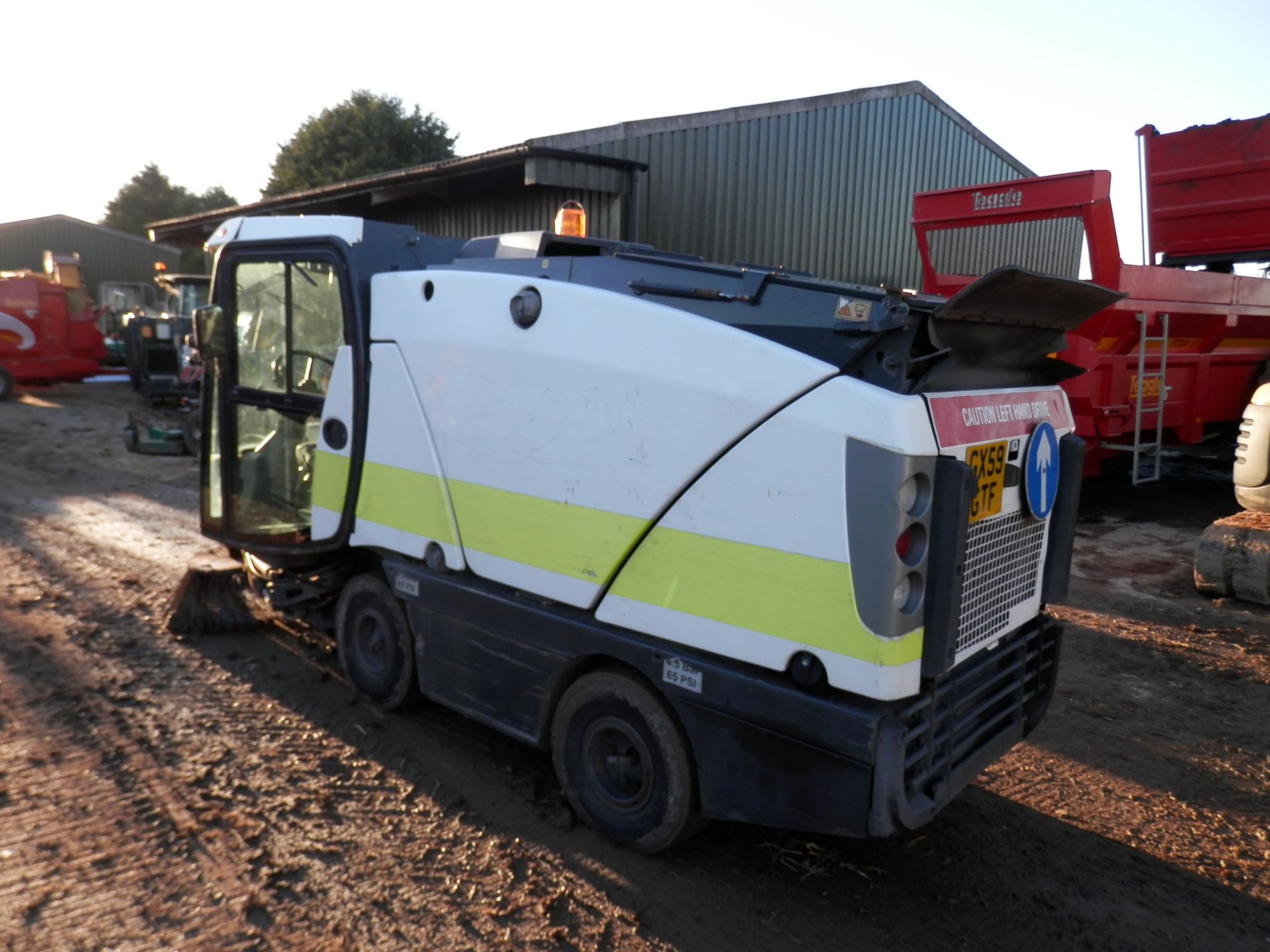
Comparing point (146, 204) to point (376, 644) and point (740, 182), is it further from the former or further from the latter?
point (376, 644)

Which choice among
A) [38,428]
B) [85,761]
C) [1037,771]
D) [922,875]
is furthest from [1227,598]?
[38,428]

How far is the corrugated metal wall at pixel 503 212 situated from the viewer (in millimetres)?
10945

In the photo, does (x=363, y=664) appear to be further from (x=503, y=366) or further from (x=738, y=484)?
Result: (x=738, y=484)

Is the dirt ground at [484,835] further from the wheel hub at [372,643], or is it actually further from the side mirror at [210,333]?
the side mirror at [210,333]

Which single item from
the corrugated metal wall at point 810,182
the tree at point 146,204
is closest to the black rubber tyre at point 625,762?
the corrugated metal wall at point 810,182

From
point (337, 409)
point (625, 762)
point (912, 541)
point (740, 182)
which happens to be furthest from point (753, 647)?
point (740, 182)

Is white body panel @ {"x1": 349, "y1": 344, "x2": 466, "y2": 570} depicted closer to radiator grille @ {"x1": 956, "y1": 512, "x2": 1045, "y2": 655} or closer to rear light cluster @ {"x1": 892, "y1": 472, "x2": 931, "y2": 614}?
rear light cluster @ {"x1": 892, "y1": 472, "x2": 931, "y2": 614}

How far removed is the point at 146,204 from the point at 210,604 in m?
48.0

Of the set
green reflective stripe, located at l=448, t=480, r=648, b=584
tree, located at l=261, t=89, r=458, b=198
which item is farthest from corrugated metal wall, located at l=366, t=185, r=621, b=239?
tree, located at l=261, t=89, r=458, b=198

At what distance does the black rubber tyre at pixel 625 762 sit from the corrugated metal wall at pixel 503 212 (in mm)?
7171

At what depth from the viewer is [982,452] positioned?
3031 mm

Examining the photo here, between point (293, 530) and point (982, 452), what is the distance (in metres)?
3.54

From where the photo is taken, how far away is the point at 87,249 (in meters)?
36.2

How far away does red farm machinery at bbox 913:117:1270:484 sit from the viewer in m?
7.49
